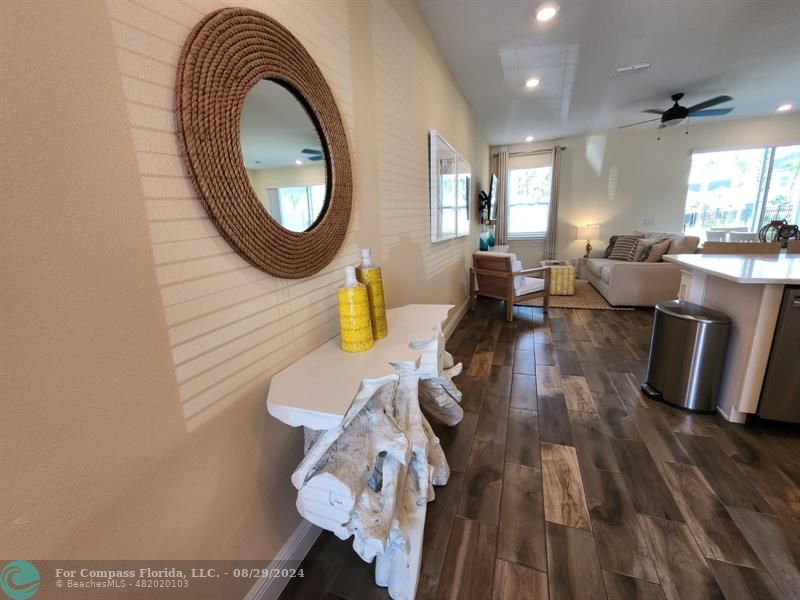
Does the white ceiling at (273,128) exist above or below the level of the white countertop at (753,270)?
above

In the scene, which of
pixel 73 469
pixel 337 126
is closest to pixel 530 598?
pixel 73 469

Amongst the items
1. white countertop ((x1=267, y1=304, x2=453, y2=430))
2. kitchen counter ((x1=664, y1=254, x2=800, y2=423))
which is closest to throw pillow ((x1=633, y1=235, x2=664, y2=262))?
kitchen counter ((x1=664, y1=254, x2=800, y2=423))

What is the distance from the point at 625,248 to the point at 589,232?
3.37 feet

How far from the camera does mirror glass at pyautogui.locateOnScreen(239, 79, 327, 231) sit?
96 cm

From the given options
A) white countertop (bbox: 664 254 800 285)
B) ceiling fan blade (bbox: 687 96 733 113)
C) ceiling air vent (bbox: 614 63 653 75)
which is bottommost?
white countertop (bbox: 664 254 800 285)

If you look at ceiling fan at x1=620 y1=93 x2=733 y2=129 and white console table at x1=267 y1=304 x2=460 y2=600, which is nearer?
white console table at x1=267 y1=304 x2=460 y2=600

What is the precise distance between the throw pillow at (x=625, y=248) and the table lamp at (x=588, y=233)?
60 cm

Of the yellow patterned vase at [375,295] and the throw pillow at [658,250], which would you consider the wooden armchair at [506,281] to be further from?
the yellow patterned vase at [375,295]

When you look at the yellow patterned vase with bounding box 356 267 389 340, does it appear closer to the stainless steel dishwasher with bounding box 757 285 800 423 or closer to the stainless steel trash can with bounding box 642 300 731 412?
the stainless steel trash can with bounding box 642 300 731 412

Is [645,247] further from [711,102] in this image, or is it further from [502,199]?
[502,199]

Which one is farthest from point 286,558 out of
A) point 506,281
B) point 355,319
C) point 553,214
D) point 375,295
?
point 553,214

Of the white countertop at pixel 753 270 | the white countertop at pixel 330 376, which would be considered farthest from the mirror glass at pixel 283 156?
the white countertop at pixel 753 270

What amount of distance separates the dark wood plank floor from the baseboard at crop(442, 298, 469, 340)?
3.72 ft

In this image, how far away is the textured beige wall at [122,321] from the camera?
54cm
